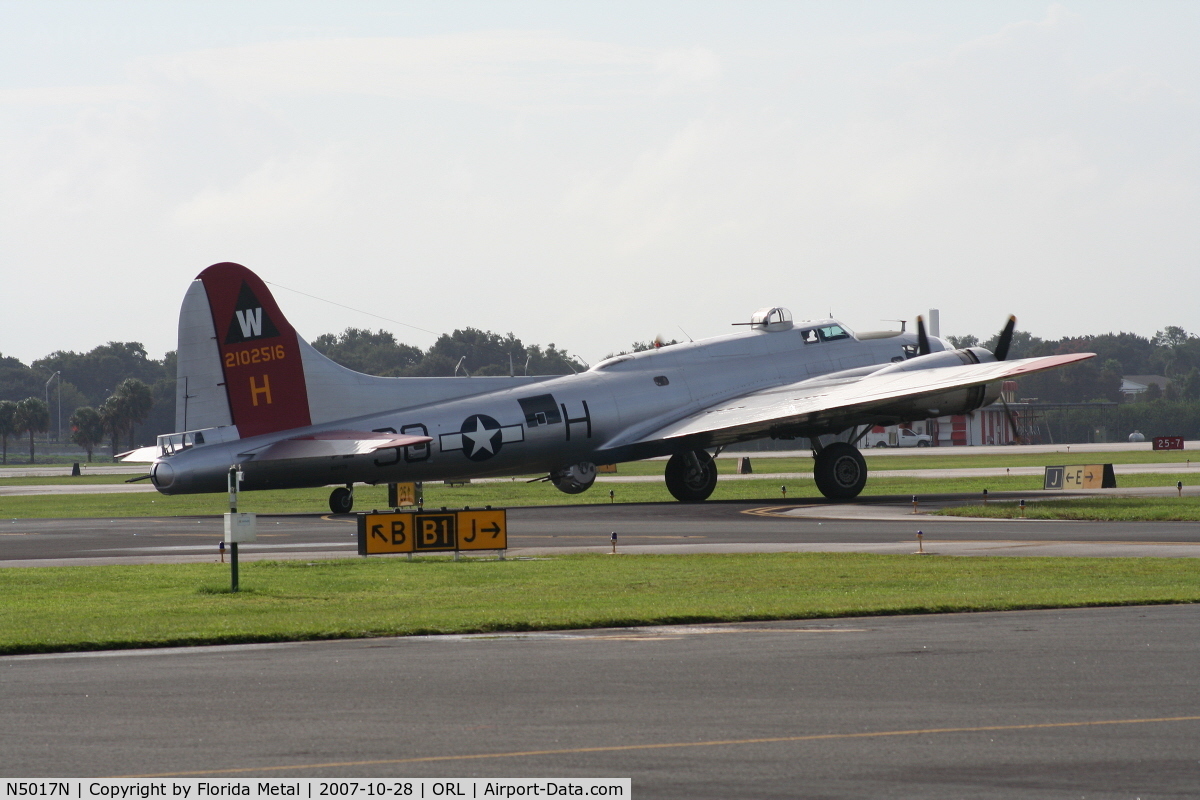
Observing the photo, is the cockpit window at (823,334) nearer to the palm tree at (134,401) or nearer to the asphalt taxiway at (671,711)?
the asphalt taxiway at (671,711)

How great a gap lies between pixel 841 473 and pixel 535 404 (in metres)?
10.5

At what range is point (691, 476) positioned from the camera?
153ft

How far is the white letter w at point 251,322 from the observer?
38.4 meters

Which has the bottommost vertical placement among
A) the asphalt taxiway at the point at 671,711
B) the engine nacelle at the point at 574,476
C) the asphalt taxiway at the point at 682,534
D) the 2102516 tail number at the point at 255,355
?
the asphalt taxiway at the point at 671,711

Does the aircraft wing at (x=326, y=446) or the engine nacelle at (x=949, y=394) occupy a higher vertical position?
the engine nacelle at (x=949, y=394)

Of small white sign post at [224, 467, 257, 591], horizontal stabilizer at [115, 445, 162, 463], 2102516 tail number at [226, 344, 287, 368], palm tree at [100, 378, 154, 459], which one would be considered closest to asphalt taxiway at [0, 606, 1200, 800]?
small white sign post at [224, 467, 257, 591]

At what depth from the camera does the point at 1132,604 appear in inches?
738

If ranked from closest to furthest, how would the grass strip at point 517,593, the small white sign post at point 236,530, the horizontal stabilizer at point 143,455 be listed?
the grass strip at point 517,593, the small white sign post at point 236,530, the horizontal stabilizer at point 143,455

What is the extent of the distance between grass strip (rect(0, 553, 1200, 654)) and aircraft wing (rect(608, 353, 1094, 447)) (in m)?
14.2

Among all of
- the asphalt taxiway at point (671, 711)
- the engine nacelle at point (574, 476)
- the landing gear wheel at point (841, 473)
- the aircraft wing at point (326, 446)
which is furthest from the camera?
the landing gear wheel at point (841, 473)

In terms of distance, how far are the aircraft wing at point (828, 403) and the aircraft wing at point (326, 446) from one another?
8.82 metres

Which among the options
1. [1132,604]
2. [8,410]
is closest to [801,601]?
[1132,604]

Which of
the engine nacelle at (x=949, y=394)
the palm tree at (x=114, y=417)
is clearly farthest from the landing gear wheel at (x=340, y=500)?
the palm tree at (x=114, y=417)

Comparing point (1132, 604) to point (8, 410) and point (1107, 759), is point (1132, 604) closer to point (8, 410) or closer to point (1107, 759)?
point (1107, 759)
